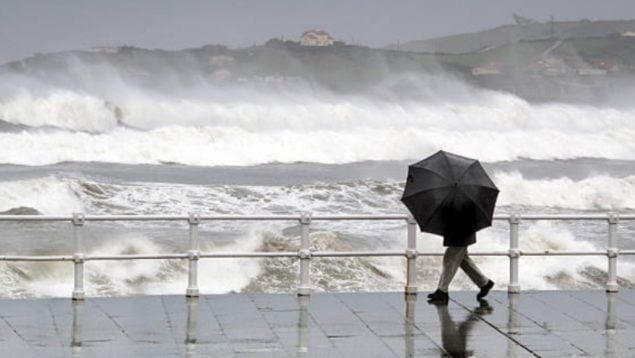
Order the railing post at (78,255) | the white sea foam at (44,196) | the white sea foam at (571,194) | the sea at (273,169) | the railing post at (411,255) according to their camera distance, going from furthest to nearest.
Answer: the white sea foam at (571,194)
the white sea foam at (44,196)
the sea at (273,169)
the railing post at (411,255)
the railing post at (78,255)

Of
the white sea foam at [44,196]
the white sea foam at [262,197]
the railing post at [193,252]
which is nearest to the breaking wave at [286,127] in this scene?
the white sea foam at [262,197]

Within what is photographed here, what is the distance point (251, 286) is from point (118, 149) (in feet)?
142

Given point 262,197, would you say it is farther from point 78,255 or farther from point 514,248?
point 78,255

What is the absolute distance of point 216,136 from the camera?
7181 cm

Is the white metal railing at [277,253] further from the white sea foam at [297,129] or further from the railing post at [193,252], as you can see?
the white sea foam at [297,129]

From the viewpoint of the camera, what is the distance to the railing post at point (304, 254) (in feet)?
49.5

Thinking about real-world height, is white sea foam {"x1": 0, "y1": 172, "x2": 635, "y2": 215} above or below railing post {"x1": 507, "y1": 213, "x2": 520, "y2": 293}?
below

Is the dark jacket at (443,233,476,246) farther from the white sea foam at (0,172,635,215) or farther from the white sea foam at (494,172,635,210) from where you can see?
the white sea foam at (494,172,635,210)

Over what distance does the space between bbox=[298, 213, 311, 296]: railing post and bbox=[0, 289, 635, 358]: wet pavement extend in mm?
135

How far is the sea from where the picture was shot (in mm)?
23781

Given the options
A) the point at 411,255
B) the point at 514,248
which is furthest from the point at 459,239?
the point at 514,248

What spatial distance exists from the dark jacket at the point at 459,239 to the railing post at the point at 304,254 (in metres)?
1.38

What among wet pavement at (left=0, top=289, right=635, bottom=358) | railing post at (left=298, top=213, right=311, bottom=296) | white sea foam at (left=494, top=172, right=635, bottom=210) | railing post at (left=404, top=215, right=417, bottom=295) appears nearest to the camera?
wet pavement at (left=0, top=289, right=635, bottom=358)

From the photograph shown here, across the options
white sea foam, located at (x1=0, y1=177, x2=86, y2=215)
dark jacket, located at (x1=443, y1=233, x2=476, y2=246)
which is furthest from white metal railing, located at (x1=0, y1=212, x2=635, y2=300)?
white sea foam, located at (x1=0, y1=177, x2=86, y2=215)
